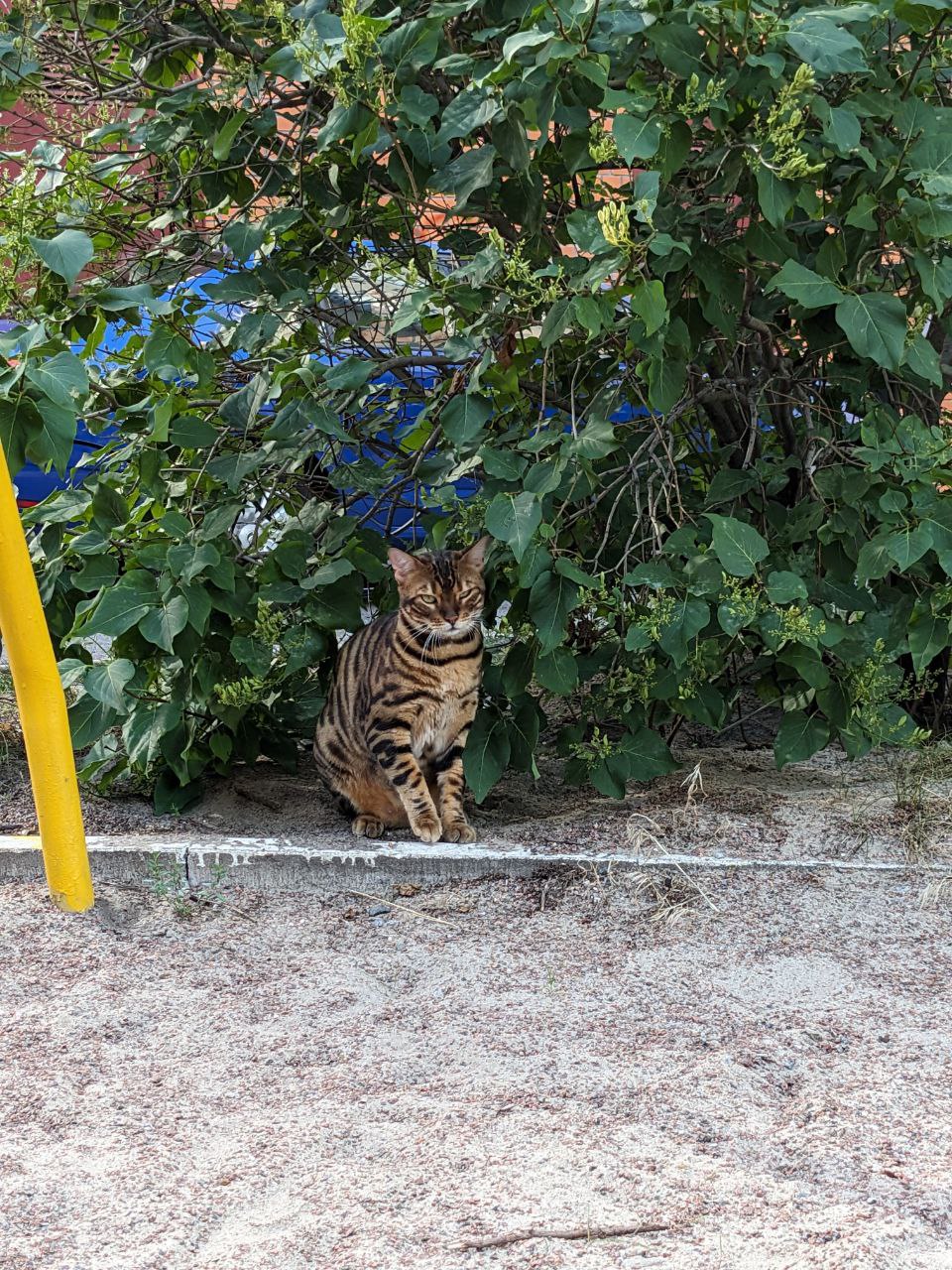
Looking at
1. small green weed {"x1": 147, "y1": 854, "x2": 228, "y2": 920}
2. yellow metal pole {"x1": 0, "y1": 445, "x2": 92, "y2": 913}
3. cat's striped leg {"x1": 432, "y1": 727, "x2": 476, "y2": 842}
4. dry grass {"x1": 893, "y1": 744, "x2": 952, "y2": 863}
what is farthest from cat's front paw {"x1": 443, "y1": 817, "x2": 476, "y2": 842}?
dry grass {"x1": 893, "y1": 744, "x2": 952, "y2": 863}

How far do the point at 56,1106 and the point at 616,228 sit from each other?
224 centimetres

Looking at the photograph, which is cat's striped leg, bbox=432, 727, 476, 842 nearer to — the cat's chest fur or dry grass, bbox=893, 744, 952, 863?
the cat's chest fur

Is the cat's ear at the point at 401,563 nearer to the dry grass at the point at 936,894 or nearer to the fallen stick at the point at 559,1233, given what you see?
the dry grass at the point at 936,894

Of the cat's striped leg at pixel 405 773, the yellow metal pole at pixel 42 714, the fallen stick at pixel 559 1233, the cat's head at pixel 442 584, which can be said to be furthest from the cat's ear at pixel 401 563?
the fallen stick at pixel 559 1233

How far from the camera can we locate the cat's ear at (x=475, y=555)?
4.23 meters

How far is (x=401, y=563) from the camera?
167 inches

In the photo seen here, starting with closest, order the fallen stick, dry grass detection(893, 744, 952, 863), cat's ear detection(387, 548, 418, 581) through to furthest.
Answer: the fallen stick, dry grass detection(893, 744, 952, 863), cat's ear detection(387, 548, 418, 581)

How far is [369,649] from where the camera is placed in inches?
179

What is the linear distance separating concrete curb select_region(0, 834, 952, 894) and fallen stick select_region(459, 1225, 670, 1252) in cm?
163

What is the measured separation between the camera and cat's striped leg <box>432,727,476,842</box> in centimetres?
431

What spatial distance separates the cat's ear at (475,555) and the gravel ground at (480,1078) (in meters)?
1.06

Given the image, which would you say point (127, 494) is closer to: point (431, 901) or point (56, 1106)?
point (431, 901)

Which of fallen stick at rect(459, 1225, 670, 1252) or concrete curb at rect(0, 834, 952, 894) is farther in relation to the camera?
concrete curb at rect(0, 834, 952, 894)

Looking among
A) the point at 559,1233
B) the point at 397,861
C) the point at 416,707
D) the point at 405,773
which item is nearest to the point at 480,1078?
the point at 559,1233
